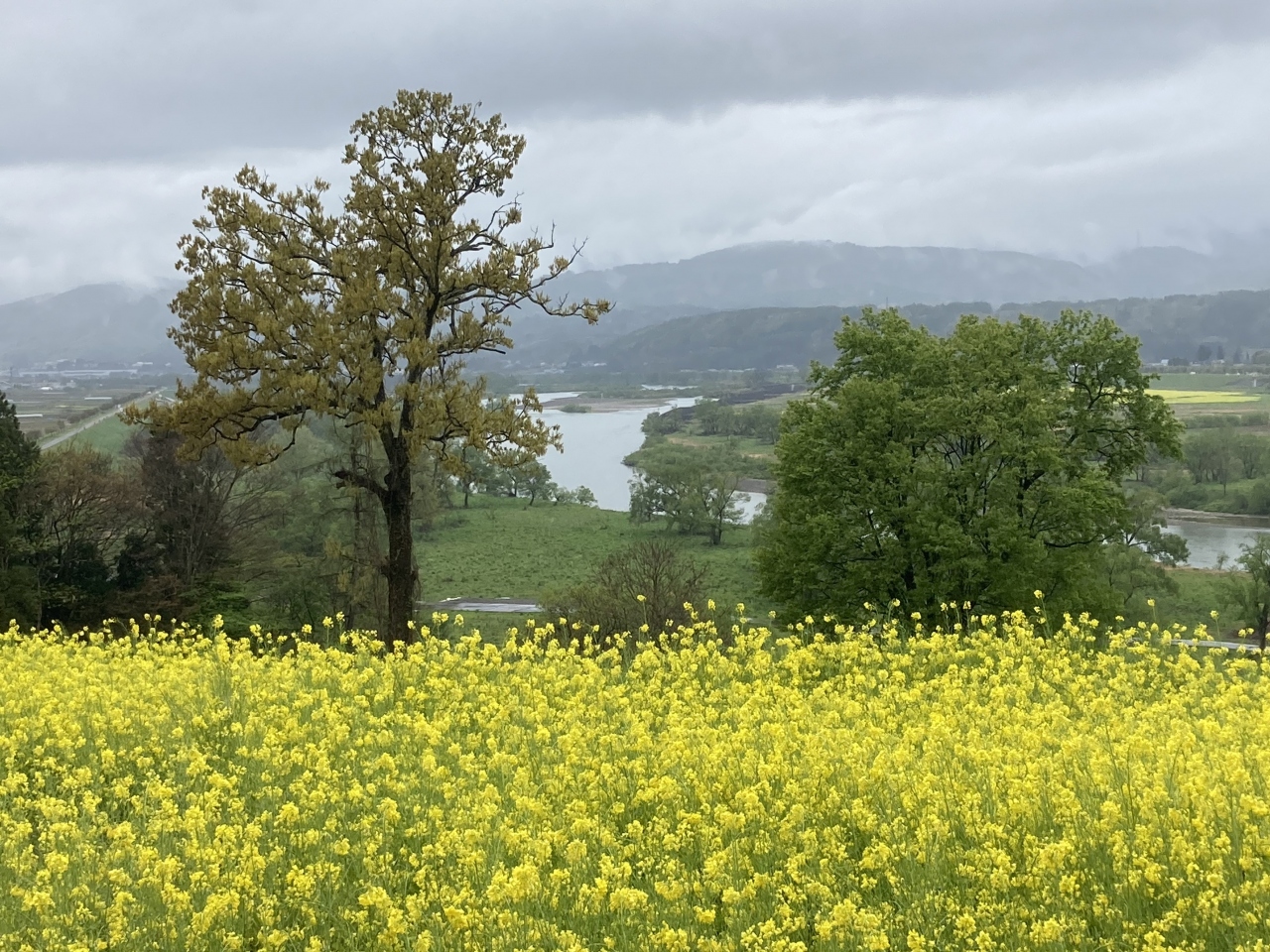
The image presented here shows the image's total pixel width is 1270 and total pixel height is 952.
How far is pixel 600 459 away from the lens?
138 metres

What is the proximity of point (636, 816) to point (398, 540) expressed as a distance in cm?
1136

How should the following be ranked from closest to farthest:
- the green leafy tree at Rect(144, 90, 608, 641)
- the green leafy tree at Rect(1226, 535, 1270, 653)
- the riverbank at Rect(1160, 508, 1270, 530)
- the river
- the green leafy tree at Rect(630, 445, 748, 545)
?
the green leafy tree at Rect(144, 90, 608, 641) < the green leafy tree at Rect(1226, 535, 1270, 653) < the river < the green leafy tree at Rect(630, 445, 748, 545) < the riverbank at Rect(1160, 508, 1270, 530)

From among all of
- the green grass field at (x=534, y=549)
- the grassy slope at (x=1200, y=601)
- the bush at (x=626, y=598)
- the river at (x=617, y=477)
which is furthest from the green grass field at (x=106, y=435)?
the grassy slope at (x=1200, y=601)

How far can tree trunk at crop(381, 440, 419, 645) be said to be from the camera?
664 inches

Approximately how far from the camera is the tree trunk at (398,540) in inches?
664

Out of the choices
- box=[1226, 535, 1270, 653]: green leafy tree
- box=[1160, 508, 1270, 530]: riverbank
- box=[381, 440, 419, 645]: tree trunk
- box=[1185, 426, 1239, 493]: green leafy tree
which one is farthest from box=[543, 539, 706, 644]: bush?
box=[1185, 426, 1239, 493]: green leafy tree

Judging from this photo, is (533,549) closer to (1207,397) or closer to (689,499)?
(689,499)

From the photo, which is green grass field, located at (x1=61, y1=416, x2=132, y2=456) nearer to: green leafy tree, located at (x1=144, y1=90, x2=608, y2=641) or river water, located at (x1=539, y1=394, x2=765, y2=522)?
river water, located at (x1=539, y1=394, x2=765, y2=522)

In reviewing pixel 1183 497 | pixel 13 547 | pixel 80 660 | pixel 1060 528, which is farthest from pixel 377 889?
pixel 1183 497

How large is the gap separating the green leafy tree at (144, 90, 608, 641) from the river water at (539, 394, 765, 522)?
6680 centimetres

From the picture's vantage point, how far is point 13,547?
28359 millimetres

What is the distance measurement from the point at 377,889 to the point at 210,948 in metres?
0.99

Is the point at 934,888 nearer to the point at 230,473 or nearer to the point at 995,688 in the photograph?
the point at 995,688

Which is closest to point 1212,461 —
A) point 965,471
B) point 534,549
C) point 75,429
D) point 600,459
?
point 534,549
